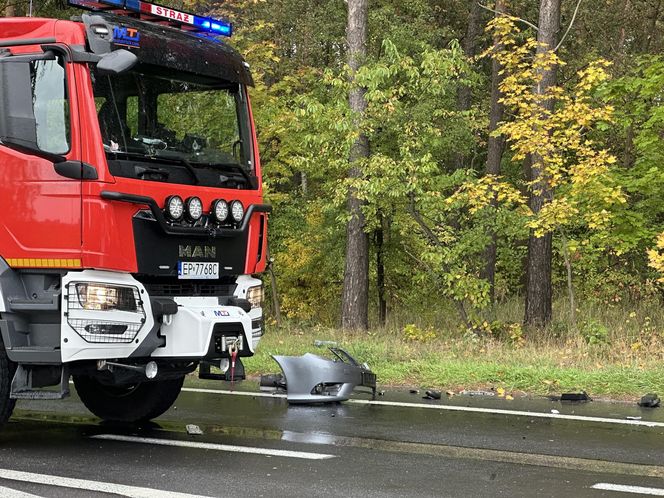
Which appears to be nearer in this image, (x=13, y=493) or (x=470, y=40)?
(x=13, y=493)

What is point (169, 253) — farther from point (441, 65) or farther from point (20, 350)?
point (441, 65)

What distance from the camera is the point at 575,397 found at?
34.0ft

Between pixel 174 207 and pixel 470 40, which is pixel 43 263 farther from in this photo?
pixel 470 40

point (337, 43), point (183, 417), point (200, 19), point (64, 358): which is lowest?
point (183, 417)

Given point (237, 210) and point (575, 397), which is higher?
point (237, 210)

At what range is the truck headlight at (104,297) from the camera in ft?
23.9

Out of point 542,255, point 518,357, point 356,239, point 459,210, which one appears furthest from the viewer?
point 459,210

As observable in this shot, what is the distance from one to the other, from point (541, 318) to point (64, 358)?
11422 millimetres

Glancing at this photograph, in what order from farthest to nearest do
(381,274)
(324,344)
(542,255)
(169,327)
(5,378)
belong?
(381,274) → (542,255) → (324,344) → (169,327) → (5,378)

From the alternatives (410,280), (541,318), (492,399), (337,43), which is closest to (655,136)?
(541,318)

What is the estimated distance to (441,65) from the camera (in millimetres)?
16219

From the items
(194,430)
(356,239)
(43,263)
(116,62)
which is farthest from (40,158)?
(356,239)

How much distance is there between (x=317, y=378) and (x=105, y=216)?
3.56m

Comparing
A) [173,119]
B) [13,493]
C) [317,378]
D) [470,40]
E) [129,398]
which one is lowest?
[13,493]
